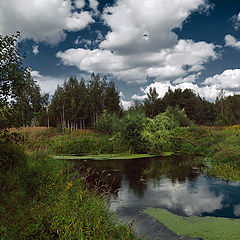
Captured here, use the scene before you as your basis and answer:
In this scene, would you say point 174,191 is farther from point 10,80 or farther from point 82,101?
point 82,101

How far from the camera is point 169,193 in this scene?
858cm

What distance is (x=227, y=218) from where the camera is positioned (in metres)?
6.11

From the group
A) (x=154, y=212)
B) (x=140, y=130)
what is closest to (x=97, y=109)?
(x=140, y=130)

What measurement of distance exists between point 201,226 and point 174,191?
3.19 m

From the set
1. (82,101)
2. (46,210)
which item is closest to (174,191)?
(46,210)

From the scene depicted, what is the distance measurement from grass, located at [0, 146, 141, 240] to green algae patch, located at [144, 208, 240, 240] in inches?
54.3

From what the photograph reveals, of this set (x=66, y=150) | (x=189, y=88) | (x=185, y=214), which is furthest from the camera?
(x=189, y=88)

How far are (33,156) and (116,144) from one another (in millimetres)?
10885

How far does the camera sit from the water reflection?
23.0ft

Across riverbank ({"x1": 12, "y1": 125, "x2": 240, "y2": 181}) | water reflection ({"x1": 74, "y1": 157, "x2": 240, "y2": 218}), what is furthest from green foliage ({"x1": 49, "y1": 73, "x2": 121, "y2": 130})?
water reflection ({"x1": 74, "y1": 157, "x2": 240, "y2": 218})

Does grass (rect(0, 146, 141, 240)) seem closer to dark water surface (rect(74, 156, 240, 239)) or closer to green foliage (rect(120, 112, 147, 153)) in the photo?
dark water surface (rect(74, 156, 240, 239))

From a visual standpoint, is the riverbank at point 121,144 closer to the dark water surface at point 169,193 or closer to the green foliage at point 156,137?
the green foliage at point 156,137

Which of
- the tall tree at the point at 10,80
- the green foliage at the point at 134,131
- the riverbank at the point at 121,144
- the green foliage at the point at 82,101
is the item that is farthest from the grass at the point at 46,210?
the green foliage at the point at 82,101

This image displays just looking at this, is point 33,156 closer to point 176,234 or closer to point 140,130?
point 176,234
